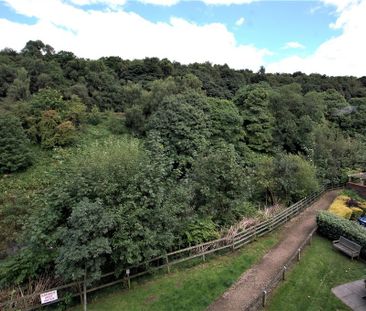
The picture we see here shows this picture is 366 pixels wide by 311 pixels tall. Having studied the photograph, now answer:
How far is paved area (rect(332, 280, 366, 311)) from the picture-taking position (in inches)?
384

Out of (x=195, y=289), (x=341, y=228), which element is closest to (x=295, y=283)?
(x=195, y=289)

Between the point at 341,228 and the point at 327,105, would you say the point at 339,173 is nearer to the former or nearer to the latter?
the point at 341,228

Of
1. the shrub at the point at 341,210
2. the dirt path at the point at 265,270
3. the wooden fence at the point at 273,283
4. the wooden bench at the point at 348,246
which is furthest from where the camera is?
the shrub at the point at 341,210

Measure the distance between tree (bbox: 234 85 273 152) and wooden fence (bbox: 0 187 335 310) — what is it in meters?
14.2

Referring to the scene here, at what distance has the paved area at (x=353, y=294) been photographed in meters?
9.76

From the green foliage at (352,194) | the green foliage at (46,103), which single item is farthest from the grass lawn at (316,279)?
the green foliage at (46,103)

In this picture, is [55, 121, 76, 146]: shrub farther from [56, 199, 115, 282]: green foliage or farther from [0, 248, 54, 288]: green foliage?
[56, 199, 115, 282]: green foliage

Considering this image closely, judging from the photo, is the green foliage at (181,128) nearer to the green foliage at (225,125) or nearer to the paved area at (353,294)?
the green foliage at (225,125)

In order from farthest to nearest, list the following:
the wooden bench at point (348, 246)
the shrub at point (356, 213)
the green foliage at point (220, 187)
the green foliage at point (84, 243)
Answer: the shrub at point (356, 213) < the green foliage at point (220, 187) < the wooden bench at point (348, 246) < the green foliage at point (84, 243)

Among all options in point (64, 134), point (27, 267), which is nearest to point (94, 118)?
point (64, 134)

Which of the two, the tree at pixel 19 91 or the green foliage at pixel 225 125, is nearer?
the green foliage at pixel 225 125

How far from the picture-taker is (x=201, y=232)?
12.7 m

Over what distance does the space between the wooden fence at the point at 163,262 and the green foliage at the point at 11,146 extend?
65.7ft

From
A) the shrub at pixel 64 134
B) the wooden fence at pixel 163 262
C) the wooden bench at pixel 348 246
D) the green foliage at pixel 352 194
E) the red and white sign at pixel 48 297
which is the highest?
the shrub at pixel 64 134
